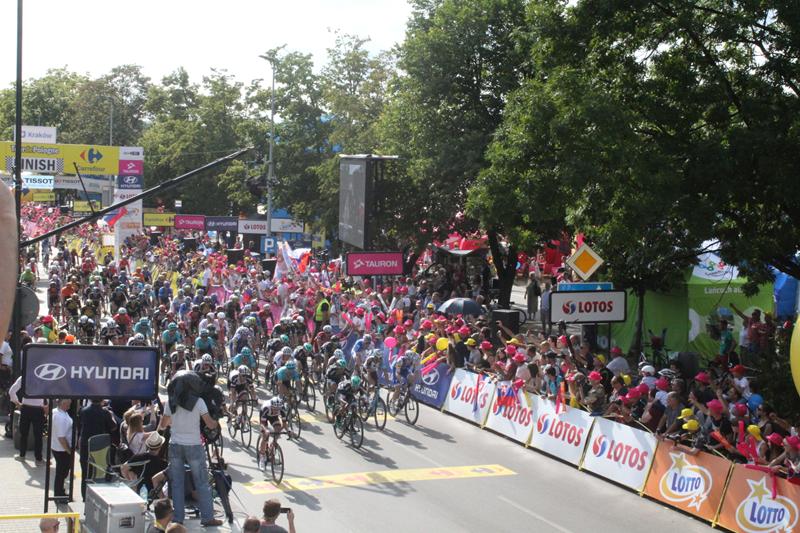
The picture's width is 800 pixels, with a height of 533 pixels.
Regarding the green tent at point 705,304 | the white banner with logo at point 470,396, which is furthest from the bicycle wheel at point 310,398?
the green tent at point 705,304

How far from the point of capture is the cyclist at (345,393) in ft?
56.5

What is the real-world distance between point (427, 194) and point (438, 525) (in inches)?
833

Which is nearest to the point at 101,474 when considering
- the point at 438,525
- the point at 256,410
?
the point at 438,525

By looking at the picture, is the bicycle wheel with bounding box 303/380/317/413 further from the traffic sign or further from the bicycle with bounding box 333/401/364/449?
the traffic sign

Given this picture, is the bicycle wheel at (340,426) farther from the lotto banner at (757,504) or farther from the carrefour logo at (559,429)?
the lotto banner at (757,504)

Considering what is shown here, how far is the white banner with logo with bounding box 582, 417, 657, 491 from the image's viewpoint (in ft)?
47.7

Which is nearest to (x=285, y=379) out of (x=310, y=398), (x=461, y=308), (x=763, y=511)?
(x=310, y=398)

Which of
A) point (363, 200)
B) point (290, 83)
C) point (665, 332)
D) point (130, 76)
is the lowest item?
point (665, 332)

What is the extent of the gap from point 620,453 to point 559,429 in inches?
67.3

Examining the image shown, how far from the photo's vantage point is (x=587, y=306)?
16594mm

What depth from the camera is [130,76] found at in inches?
4402

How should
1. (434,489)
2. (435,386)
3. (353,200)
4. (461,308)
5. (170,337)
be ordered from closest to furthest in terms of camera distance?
1. (434,489)
2. (435,386)
3. (170,337)
4. (461,308)
5. (353,200)

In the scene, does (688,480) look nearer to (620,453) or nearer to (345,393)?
(620,453)

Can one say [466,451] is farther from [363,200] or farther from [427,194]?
[427,194]
